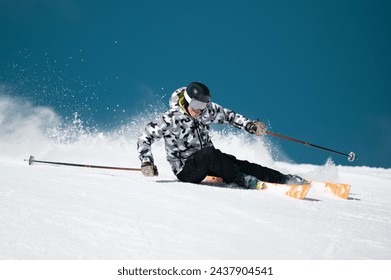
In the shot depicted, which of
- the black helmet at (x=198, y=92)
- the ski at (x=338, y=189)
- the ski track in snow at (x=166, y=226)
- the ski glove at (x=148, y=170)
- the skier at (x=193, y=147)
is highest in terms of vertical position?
the black helmet at (x=198, y=92)

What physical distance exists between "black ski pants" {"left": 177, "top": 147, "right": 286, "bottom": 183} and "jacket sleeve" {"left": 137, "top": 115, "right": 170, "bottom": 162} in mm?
428

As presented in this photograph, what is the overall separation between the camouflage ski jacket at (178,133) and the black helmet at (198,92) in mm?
197

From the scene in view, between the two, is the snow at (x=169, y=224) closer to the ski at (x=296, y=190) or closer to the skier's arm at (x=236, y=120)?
the ski at (x=296, y=190)

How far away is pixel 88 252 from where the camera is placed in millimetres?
1716

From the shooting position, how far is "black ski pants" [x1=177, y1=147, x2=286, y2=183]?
458cm

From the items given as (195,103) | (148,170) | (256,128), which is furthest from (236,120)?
(148,170)

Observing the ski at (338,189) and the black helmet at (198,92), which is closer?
the black helmet at (198,92)

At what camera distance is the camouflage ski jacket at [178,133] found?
15.4 feet

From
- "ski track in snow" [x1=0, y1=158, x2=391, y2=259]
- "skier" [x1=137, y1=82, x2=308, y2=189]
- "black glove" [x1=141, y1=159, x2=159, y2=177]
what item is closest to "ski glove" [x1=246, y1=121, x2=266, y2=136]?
"skier" [x1=137, y1=82, x2=308, y2=189]

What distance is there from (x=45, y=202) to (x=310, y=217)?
5.73ft

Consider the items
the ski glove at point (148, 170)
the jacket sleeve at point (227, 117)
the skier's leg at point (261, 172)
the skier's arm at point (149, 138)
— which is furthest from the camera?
the jacket sleeve at point (227, 117)

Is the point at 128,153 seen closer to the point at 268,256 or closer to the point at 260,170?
the point at 260,170

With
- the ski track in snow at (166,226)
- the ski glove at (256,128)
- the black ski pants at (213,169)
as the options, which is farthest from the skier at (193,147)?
the ski track in snow at (166,226)

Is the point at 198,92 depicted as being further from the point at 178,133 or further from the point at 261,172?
the point at 261,172
